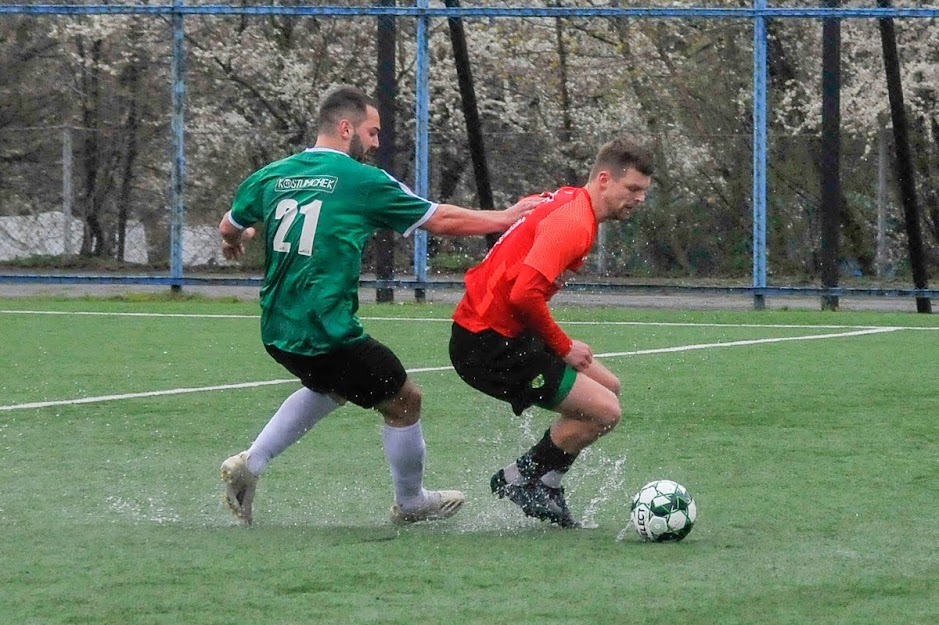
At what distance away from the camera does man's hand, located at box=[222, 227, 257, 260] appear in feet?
19.4

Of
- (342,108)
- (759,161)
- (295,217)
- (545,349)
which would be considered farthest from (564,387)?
(759,161)

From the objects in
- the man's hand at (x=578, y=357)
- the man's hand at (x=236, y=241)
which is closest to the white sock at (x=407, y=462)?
the man's hand at (x=578, y=357)

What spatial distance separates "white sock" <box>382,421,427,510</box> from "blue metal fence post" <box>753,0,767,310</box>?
31.8 ft

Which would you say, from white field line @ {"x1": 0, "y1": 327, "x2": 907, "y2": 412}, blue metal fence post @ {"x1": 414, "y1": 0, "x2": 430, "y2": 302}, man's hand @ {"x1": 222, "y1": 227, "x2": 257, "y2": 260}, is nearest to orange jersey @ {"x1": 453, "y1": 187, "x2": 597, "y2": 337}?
man's hand @ {"x1": 222, "y1": 227, "x2": 257, "y2": 260}

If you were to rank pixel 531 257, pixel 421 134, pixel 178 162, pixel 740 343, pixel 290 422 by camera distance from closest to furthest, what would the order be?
pixel 531 257 < pixel 290 422 < pixel 740 343 < pixel 421 134 < pixel 178 162

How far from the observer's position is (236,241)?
5969 mm

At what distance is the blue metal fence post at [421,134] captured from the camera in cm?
1521

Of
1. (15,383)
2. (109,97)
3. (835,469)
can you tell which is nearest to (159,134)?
(109,97)

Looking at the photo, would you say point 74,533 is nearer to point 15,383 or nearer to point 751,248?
point 15,383

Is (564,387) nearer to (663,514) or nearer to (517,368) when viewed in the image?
(517,368)

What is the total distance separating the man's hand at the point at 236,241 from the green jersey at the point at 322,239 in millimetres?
389

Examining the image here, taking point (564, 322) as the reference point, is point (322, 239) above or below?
above

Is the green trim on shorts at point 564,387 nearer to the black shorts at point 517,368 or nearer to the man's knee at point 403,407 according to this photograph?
the black shorts at point 517,368

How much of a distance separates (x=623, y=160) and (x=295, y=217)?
111 cm
